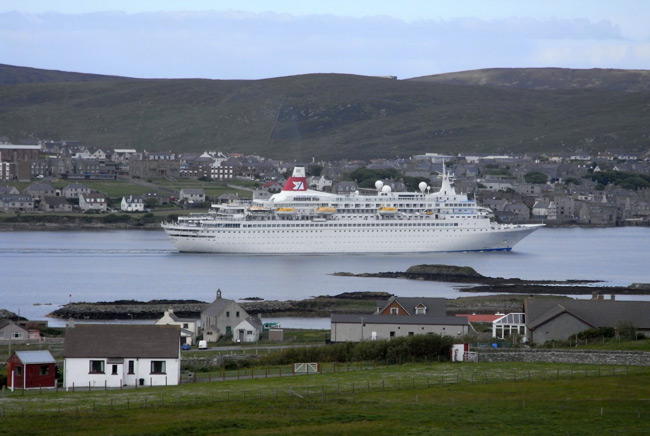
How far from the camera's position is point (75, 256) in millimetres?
54656

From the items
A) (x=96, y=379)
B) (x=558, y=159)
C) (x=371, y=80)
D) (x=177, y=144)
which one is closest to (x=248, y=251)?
(x=96, y=379)

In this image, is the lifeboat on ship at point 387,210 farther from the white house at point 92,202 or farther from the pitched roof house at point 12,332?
the pitched roof house at point 12,332

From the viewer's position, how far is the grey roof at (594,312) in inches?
949

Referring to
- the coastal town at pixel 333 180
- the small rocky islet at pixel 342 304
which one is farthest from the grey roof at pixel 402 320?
the coastal town at pixel 333 180

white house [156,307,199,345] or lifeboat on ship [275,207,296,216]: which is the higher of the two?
lifeboat on ship [275,207,296,216]

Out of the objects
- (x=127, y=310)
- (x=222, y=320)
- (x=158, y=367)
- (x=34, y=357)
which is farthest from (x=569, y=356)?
(x=127, y=310)

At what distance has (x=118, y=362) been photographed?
1923cm

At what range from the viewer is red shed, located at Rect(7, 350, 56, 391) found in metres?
18.9

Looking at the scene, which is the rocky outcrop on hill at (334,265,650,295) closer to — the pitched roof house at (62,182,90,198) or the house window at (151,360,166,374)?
the house window at (151,360,166,374)

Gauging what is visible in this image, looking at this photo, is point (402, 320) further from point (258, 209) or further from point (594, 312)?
point (258, 209)

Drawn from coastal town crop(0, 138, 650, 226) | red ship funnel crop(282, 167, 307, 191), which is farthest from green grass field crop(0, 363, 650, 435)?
coastal town crop(0, 138, 650, 226)

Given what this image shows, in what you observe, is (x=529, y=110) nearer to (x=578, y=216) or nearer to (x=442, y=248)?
(x=578, y=216)

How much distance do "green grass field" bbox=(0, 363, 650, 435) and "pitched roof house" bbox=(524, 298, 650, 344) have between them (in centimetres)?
425

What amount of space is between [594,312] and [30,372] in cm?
1118
